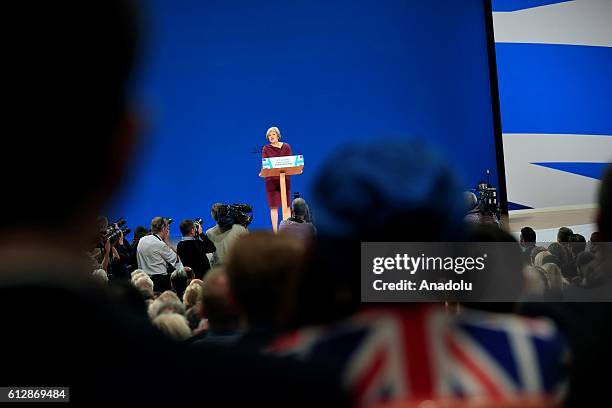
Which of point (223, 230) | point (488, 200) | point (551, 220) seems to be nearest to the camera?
point (223, 230)

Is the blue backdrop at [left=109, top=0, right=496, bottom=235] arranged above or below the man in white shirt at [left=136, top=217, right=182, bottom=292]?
above

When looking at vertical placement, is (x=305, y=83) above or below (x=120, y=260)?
above

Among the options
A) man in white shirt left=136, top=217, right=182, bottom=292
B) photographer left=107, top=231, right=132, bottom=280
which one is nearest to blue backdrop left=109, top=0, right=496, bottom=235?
photographer left=107, top=231, right=132, bottom=280

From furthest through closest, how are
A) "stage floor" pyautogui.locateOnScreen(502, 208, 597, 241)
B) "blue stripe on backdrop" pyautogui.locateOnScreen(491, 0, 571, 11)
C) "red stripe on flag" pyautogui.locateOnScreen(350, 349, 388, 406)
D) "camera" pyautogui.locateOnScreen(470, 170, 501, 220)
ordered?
1. "blue stripe on backdrop" pyautogui.locateOnScreen(491, 0, 571, 11)
2. "stage floor" pyautogui.locateOnScreen(502, 208, 597, 241)
3. "camera" pyautogui.locateOnScreen(470, 170, 501, 220)
4. "red stripe on flag" pyautogui.locateOnScreen(350, 349, 388, 406)

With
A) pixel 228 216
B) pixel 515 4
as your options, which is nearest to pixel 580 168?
pixel 515 4

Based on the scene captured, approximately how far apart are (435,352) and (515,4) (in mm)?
9616

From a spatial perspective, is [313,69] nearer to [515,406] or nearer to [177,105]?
[177,105]

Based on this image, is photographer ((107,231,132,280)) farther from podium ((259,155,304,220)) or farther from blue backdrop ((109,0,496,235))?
blue backdrop ((109,0,496,235))

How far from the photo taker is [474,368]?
2.50 ft

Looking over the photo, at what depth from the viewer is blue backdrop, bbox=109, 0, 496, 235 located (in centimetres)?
1023

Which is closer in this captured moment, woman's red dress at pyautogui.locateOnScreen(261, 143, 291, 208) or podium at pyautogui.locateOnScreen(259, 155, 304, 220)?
podium at pyautogui.locateOnScreen(259, 155, 304, 220)

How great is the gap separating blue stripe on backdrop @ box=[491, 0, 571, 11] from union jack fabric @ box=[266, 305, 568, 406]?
30.9 feet

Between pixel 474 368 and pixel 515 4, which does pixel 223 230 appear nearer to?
pixel 474 368

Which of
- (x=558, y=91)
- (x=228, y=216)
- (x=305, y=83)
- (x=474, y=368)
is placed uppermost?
(x=305, y=83)
